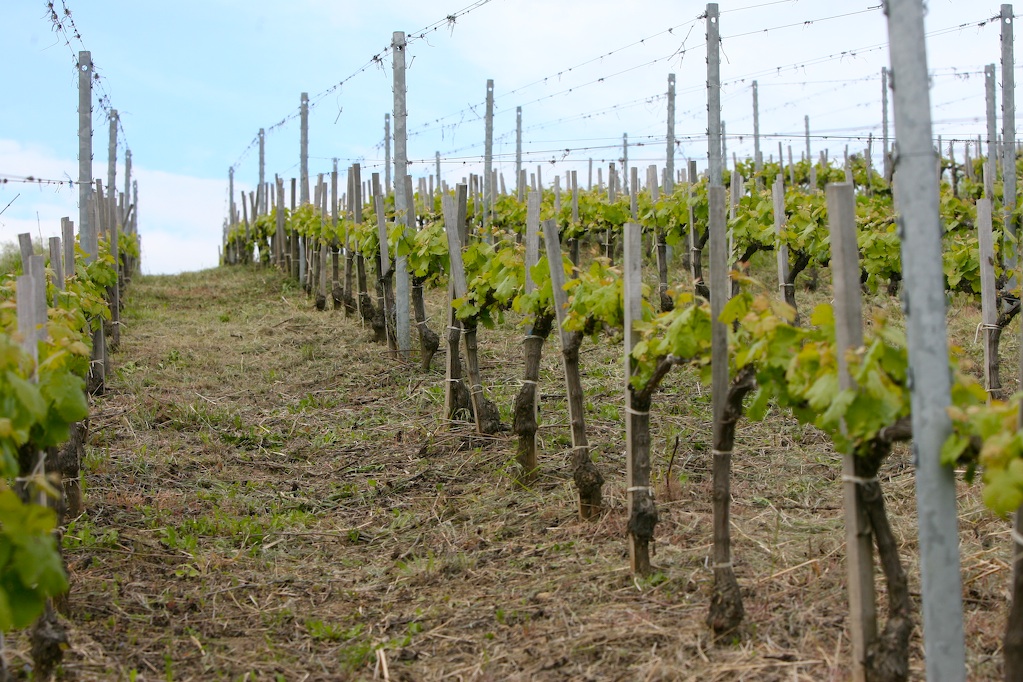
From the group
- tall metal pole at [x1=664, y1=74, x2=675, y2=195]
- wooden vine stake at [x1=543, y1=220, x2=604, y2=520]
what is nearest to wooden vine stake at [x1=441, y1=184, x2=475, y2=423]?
wooden vine stake at [x1=543, y1=220, x2=604, y2=520]

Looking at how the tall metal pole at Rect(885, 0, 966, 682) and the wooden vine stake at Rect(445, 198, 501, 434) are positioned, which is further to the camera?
the wooden vine stake at Rect(445, 198, 501, 434)

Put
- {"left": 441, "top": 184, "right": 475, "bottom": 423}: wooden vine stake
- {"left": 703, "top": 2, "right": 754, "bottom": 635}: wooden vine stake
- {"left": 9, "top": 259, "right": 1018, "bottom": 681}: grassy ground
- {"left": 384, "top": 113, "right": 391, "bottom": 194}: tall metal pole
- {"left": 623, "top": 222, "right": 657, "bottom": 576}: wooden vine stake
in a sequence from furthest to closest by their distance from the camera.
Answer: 1. {"left": 384, "top": 113, "right": 391, "bottom": 194}: tall metal pole
2. {"left": 441, "top": 184, "right": 475, "bottom": 423}: wooden vine stake
3. {"left": 623, "top": 222, "right": 657, "bottom": 576}: wooden vine stake
4. {"left": 9, "top": 259, "right": 1018, "bottom": 681}: grassy ground
5. {"left": 703, "top": 2, "right": 754, "bottom": 635}: wooden vine stake

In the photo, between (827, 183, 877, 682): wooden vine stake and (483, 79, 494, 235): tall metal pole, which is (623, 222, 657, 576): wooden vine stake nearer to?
(827, 183, 877, 682): wooden vine stake

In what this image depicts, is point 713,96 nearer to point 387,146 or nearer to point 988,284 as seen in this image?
point 988,284

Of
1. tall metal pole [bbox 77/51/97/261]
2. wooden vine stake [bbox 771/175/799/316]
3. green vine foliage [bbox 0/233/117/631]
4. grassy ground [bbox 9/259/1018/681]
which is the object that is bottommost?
grassy ground [bbox 9/259/1018/681]

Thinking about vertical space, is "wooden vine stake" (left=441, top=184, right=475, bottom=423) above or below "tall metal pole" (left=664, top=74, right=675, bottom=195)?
below

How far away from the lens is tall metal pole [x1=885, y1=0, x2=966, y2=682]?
2.65 metres

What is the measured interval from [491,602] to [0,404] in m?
2.38

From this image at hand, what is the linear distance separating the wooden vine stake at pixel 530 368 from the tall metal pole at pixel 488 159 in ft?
30.6

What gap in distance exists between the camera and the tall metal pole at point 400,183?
1020cm

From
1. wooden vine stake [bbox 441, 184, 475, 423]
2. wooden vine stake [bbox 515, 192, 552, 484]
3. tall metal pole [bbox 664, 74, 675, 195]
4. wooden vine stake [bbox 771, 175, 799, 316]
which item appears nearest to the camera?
wooden vine stake [bbox 515, 192, 552, 484]

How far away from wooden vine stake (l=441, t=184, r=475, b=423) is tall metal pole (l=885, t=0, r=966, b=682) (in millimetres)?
4958

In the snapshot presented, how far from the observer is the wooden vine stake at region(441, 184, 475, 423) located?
746 centimetres

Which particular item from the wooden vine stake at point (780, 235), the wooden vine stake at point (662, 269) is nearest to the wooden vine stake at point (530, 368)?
the wooden vine stake at point (780, 235)
